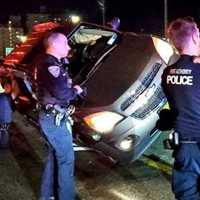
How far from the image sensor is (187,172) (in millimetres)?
3953

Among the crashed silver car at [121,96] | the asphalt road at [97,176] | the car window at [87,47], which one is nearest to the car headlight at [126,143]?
the crashed silver car at [121,96]

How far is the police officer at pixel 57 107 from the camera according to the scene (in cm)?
493

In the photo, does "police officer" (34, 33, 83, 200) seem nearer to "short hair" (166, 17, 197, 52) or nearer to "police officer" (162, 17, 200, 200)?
"police officer" (162, 17, 200, 200)

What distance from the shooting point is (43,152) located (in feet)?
26.2

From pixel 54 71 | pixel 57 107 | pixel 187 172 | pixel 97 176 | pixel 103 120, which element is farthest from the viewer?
pixel 97 176

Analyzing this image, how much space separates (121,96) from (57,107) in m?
1.31

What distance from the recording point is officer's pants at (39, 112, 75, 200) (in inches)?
200

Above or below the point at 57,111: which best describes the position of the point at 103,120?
below

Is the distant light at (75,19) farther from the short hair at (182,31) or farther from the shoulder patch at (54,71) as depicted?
the short hair at (182,31)

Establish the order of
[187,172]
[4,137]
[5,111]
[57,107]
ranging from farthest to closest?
[4,137] → [5,111] → [57,107] → [187,172]

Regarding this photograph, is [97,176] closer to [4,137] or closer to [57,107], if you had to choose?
[57,107]

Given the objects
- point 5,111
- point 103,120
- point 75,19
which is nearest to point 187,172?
point 103,120

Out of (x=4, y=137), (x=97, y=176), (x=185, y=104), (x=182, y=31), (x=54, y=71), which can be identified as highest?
(x=182, y=31)

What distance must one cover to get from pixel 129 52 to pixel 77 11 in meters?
55.0
